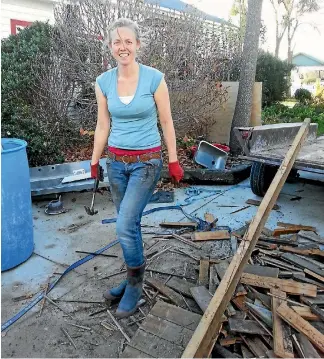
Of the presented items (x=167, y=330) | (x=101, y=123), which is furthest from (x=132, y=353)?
(x=101, y=123)

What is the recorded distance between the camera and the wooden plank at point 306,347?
2533 mm

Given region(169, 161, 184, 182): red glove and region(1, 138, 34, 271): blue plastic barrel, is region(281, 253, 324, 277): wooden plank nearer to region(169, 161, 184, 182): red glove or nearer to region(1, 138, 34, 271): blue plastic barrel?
region(169, 161, 184, 182): red glove

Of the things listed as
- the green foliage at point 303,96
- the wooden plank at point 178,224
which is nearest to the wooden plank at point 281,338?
the wooden plank at point 178,224

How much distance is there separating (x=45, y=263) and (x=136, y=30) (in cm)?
245

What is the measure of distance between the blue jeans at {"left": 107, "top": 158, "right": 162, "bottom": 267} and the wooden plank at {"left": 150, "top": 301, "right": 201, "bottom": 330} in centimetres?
38

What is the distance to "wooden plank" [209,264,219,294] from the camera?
337 centimetres

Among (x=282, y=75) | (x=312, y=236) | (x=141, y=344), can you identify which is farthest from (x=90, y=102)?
(x=282, y=75)

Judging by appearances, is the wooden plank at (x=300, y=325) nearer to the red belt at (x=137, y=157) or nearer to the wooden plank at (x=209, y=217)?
the red belt at (x=137, y=157)

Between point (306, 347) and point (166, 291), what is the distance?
1.22 m

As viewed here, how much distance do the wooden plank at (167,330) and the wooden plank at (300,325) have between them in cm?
68

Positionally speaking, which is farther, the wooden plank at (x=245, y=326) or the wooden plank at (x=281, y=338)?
the wooden plank at (x=245, y=326)

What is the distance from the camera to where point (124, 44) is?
110 inches

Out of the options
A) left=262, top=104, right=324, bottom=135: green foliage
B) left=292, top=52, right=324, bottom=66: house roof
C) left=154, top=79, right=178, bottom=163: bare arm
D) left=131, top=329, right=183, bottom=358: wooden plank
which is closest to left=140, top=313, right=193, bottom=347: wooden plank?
left=131, top=329, right=183, bottom=358: wooden plank

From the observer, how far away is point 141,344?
2766 millimetres
